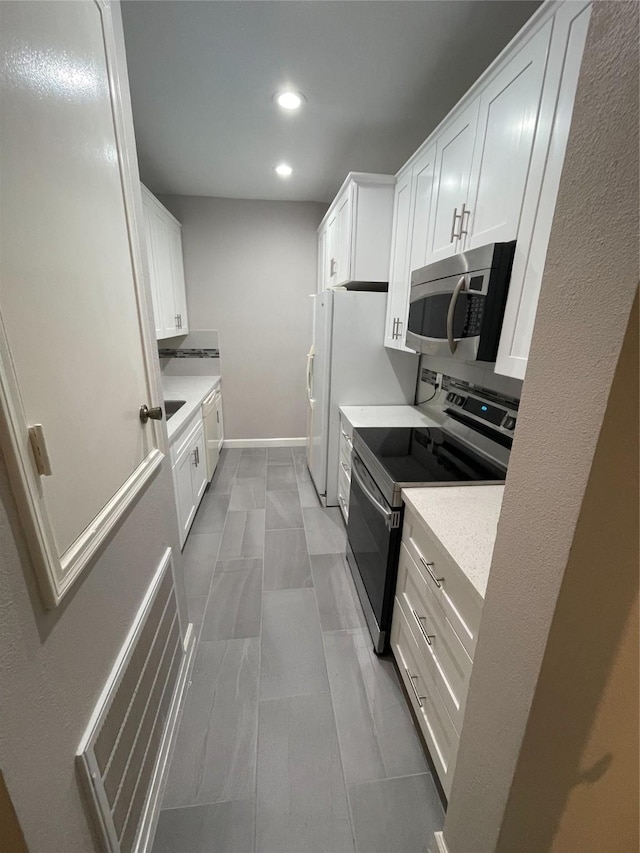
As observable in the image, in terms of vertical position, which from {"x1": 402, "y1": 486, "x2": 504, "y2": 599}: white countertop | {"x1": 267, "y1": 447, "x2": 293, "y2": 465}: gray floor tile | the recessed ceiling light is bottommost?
{"x1": 267, "y1": 447, "x2": 293, "y2": 465}: gray floor tile

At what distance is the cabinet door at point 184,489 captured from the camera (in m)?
2.18

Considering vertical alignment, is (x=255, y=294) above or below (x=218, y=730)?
above

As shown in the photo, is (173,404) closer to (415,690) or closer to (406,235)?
(406,235)

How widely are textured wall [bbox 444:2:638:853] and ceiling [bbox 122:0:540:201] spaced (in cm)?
146

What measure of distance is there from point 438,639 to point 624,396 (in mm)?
1037

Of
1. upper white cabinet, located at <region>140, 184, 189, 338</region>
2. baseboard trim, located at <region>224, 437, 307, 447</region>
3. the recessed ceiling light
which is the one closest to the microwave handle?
the recessed ceiling light

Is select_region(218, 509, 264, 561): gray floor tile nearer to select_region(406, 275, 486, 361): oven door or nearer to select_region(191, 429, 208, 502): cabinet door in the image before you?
select_region(191, 429, 208, 502): cabinet door

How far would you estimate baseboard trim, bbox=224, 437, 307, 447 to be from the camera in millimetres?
4219

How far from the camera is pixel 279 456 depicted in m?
4.03

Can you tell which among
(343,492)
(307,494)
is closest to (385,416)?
(343,492)

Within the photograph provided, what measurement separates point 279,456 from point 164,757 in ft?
9.63

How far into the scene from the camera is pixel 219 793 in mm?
1185

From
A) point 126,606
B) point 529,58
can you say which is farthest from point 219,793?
point 529,58

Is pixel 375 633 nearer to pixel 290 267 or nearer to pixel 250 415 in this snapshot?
pixel 250 415
